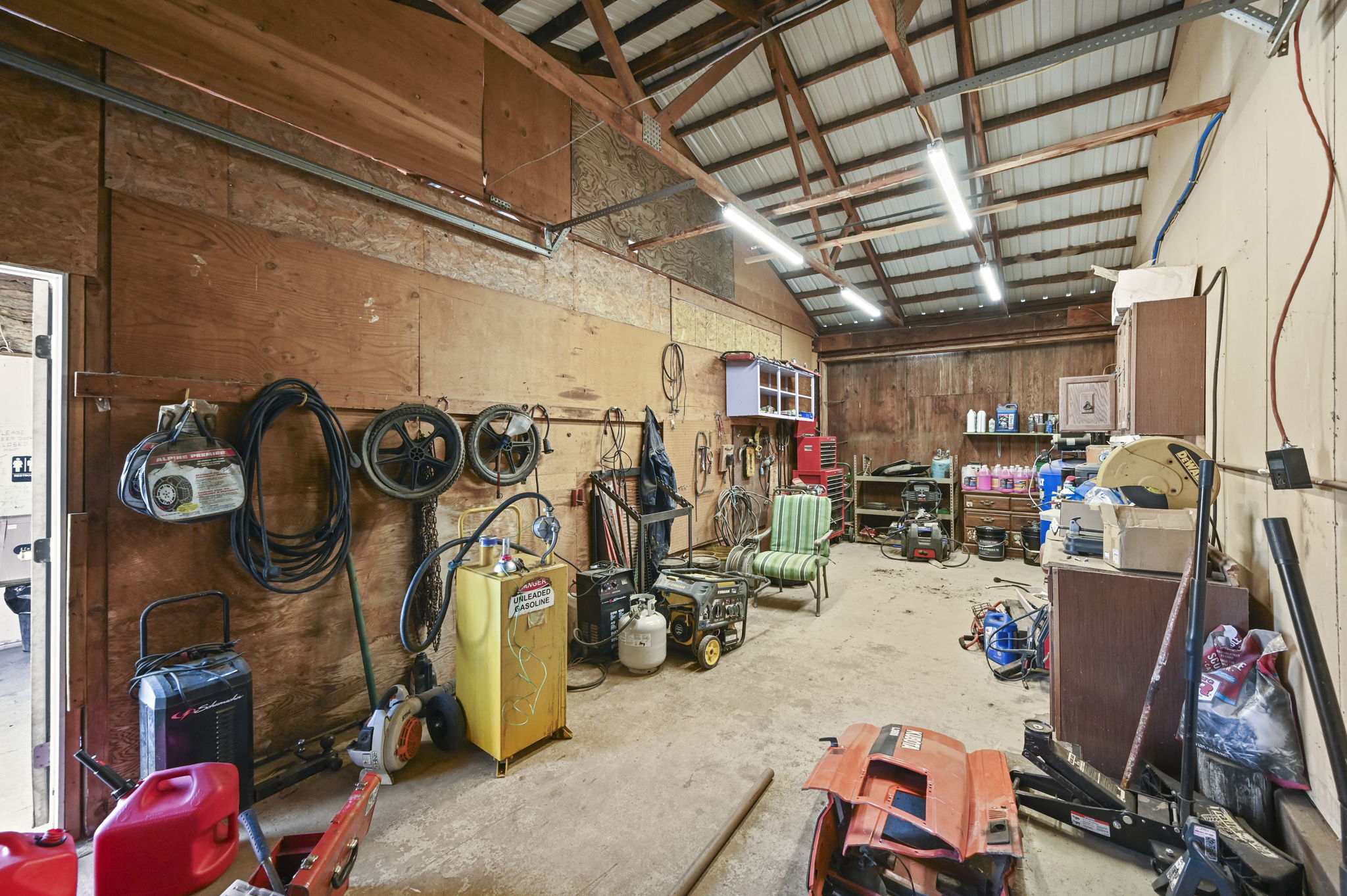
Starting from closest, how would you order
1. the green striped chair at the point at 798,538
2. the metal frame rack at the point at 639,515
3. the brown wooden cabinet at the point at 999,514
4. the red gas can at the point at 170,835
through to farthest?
the red gas can at the point at 170,835 → the metal frame rack at the point at 639,515 → the green striped chair at the point at 798,538 → the brown wooden cabinet at the point at 999,514

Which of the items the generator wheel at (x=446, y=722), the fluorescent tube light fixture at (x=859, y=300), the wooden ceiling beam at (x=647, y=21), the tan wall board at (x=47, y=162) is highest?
the wooden ceiling beam at (x=647, y=21)

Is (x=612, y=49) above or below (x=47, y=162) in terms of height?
above

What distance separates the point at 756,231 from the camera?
4.19 meters

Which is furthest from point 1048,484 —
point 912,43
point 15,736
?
point 15,736

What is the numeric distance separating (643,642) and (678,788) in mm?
1147

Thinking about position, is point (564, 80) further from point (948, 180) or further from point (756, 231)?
point (948, 180)

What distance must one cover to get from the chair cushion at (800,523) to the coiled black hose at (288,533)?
3712mm

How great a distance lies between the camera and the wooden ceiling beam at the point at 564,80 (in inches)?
Answer: 87.5

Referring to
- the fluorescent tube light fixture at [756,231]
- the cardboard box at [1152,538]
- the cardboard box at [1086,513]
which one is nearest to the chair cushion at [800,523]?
the cardboard box at [1086,513]

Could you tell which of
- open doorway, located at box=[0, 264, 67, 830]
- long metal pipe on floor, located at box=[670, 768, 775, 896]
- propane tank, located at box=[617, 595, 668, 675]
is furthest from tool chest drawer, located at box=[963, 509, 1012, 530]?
open doorway, located at box=[0, 264, 67, 830]

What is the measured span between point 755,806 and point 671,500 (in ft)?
9.64

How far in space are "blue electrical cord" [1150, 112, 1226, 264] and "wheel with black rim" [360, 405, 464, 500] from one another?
184 inches

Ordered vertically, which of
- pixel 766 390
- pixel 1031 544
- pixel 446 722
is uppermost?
pixel 766 390

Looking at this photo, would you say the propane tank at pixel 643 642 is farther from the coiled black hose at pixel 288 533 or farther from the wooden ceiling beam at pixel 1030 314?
the wooden ceiling beam at pixel 1030 314
